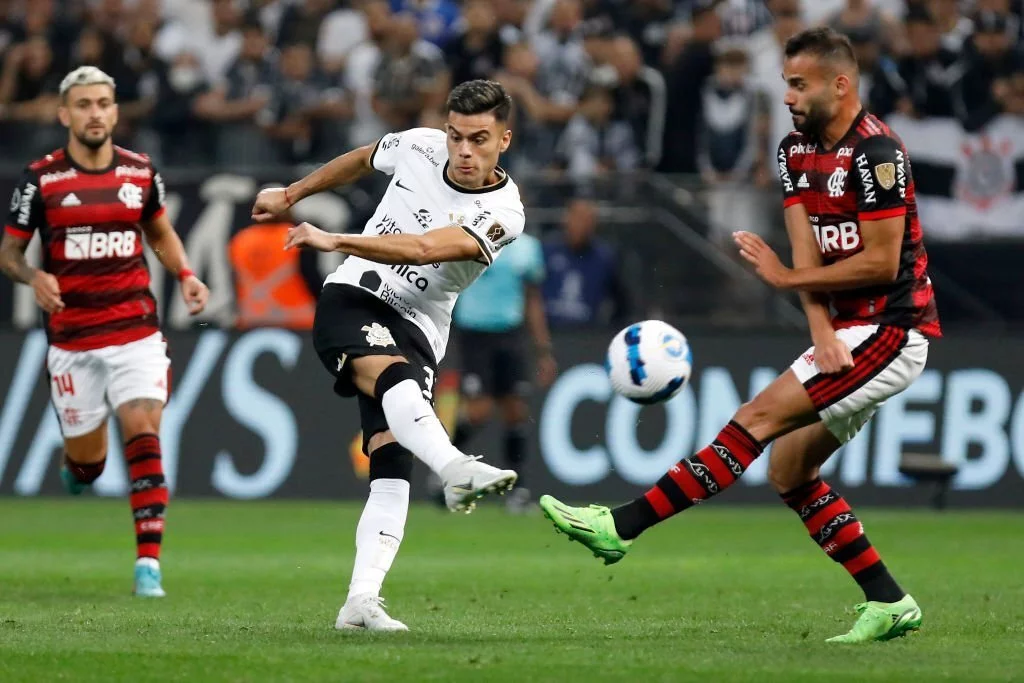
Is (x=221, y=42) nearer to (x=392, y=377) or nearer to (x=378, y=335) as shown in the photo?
(x=378, y=335)

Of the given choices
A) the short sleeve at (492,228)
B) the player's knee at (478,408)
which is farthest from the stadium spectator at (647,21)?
the short sleeve at (492,228)

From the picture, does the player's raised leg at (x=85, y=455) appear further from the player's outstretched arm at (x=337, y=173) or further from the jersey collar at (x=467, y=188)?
the jersey collar at (x=467, y=188)

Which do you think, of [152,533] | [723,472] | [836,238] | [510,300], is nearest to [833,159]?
[836,238]

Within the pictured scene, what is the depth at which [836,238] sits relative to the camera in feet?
25.1

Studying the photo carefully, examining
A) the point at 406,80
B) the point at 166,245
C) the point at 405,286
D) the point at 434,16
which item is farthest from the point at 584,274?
the point at 405,286

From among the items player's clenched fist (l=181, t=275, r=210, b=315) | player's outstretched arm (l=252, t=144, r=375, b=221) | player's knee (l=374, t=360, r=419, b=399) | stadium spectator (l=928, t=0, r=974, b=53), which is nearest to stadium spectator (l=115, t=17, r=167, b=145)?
stadium spectator (l=928, t=0, r=974, b=53)

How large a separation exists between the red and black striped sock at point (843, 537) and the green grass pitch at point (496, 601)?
268 mm

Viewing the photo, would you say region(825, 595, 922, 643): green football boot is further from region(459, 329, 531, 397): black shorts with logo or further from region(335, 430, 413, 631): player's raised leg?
region(459, 329, 531, 397): black shorts with logo

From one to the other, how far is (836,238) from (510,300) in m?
8.57

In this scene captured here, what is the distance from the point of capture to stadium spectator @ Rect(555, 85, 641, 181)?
17.6 m

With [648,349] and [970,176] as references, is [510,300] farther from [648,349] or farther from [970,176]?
[648,349]

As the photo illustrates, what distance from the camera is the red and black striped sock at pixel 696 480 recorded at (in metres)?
7.59

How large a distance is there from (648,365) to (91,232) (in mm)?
3457

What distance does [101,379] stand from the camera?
10422 millimetres
